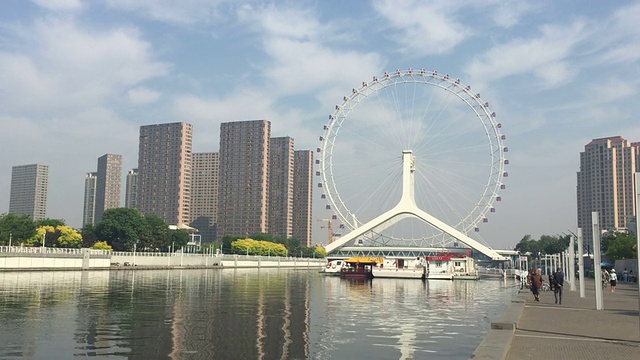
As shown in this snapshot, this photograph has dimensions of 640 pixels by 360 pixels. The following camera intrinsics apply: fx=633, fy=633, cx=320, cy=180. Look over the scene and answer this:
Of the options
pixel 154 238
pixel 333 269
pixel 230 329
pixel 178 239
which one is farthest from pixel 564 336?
Answer: pixel 178 239

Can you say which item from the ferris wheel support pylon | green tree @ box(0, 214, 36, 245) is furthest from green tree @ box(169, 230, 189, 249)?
green tree @ box(0, 214, 36, 245)

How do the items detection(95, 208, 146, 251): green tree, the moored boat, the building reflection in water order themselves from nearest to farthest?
the building reflection in water < the moored boat < detection(95, 208, 146, 251): green tree

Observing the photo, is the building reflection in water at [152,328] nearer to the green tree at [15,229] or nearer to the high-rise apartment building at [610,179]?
the green tree at [15,229]

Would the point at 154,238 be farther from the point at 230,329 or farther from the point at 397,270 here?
the point at 230,329

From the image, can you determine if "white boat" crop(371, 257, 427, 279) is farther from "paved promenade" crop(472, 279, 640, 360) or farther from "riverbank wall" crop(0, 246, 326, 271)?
"paved promenade" crop(472, 279, 640, 360)

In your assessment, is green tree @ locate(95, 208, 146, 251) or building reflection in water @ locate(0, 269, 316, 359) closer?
building reflection in water @ locate(0, 269, 316, 359)

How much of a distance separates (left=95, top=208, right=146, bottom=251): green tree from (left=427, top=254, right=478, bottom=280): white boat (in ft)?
196

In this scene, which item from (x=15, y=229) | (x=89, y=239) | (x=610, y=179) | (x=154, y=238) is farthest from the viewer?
(x=610, y=179)

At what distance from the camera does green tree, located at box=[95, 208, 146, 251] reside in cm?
11788

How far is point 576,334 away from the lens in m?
17.6

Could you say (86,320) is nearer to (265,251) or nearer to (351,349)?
(351,349)

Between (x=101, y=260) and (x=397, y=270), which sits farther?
(x=101, y=260)

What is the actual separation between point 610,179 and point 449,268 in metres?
111

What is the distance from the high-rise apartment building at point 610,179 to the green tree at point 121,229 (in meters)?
119
